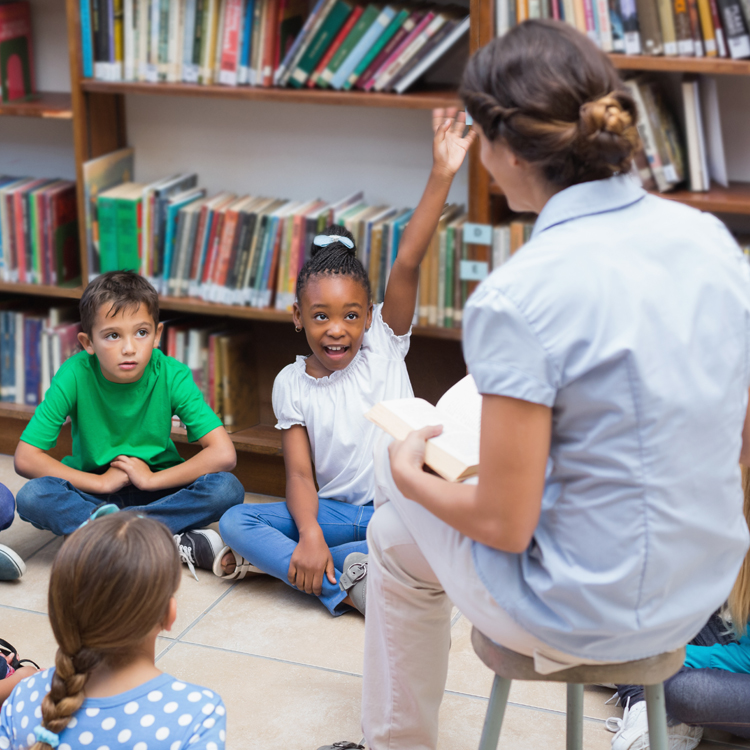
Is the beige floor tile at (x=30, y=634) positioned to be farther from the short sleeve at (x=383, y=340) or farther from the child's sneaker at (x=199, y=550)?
the short sleeve at (x=383, y=340)

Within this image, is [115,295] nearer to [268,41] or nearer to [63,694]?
[268,41]

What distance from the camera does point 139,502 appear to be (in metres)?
2.17

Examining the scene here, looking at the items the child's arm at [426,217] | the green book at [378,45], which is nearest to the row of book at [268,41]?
the green book at [378,45]

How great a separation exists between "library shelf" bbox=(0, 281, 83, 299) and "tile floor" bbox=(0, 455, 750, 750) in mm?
820

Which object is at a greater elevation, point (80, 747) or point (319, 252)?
point (319, 252)

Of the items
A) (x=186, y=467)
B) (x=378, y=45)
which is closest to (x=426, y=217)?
(x=378, y=45)

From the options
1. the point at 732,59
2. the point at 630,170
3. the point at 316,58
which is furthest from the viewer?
the point at 316,58

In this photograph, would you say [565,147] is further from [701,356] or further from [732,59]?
[732,59]

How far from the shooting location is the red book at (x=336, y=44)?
221 cm

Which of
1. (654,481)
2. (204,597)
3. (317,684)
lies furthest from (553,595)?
(204,597)

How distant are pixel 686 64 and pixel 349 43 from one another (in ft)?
2.55

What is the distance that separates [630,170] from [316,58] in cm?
143

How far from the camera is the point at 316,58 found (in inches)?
89.6

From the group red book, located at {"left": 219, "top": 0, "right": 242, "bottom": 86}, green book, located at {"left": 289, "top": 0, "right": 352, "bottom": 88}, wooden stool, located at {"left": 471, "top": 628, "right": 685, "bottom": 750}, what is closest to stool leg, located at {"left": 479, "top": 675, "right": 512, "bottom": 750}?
wooden stool, located at {"left": 471, "top": 628, "right": 685, "bottom": 750}
